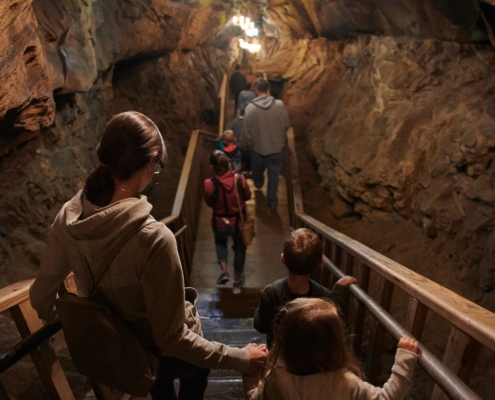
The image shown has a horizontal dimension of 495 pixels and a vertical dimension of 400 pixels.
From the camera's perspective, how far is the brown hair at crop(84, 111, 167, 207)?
119cm

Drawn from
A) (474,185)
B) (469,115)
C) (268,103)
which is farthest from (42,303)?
(268,103)

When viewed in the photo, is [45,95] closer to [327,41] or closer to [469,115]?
[469,115]

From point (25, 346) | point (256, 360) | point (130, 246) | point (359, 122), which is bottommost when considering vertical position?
point (25, 346)

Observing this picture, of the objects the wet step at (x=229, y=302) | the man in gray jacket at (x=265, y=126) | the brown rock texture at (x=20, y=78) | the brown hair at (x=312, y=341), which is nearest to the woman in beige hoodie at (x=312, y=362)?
the brown hair at (x=312, y=341)

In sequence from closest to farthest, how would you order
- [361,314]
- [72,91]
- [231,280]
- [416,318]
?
[416,318], [361,314], [231,280], [72,91]

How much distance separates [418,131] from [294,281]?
3.70m

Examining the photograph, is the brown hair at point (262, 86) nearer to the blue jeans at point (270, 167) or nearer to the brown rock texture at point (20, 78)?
the blue jeans at point (270, 167)

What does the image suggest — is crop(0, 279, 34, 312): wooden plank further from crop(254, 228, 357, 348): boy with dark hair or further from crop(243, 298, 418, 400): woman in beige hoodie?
crop(254, 228, 357, 348): boy with dark hair

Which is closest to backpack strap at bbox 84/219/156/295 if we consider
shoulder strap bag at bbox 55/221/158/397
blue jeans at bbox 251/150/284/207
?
shoulder strap bag at bbox 55/221/158/397

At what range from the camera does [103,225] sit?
1.16 meters

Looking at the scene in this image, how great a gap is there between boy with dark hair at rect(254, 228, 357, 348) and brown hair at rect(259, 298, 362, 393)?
726 millimetres

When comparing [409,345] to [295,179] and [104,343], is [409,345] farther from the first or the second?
[295,179]

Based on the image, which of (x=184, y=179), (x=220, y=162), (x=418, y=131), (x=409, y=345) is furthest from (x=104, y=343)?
(x=418, y=131)

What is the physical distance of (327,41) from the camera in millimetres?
9234
